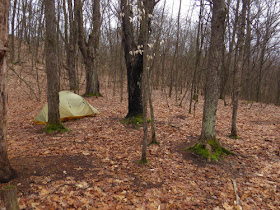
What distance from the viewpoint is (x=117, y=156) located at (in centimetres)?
474

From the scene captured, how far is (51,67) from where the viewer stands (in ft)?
19.1

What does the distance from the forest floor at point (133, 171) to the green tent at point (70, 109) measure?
818mm

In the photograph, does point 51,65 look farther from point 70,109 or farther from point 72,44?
point 72,44

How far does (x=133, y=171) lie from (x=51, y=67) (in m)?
4.11

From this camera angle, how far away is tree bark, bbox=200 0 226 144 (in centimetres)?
452

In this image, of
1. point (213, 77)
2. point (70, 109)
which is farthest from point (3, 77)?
point (70, 109)

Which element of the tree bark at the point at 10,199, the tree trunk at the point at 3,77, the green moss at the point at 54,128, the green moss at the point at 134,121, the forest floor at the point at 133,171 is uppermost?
the tree trunk at the point at 3,77

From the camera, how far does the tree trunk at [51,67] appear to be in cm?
560

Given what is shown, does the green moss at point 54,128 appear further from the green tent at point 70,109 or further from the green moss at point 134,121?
the green moss at point 134,121

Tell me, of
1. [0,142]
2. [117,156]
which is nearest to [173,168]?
[117,156]

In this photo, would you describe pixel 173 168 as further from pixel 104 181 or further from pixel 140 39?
pixel 140 39

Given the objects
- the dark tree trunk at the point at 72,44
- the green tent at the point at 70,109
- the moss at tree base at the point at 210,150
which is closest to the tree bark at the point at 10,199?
the moss at tree base at the point at 210,150

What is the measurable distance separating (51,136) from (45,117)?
1495mm

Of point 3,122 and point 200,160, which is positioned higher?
point 3,122
